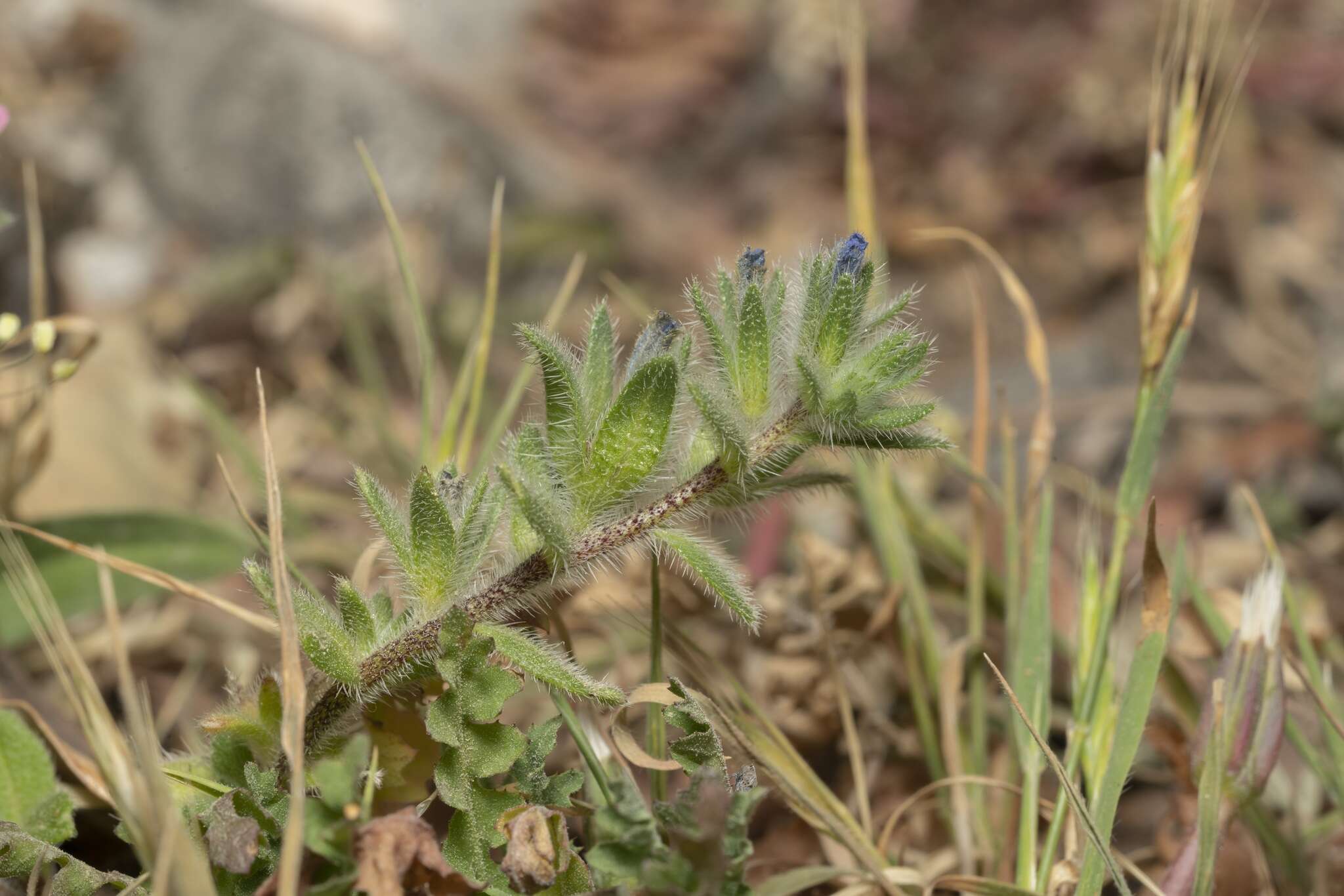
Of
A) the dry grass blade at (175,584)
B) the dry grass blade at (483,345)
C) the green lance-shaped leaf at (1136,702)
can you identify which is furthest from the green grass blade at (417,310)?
the green lance-shaped leaf at (1136,702)

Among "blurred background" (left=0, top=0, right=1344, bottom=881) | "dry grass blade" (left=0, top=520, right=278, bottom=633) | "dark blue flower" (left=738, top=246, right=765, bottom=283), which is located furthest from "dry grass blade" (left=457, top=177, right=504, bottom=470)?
"dark blue flower" (left=738, top=246, right=765, bottom=283)

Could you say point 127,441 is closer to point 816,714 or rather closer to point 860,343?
point 816,714

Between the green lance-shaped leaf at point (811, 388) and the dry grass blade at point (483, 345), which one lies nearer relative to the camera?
the green lance-shaped leaf at point (811, 388)

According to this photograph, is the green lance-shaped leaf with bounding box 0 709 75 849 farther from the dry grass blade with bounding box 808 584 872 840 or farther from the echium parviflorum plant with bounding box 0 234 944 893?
the dry grass blade with bounding box 808 584 872 840

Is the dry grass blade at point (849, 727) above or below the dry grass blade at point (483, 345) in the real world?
below

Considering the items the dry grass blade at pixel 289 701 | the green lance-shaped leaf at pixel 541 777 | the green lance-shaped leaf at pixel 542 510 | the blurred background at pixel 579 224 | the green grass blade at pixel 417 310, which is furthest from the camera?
the blurred background at pixel 579 224

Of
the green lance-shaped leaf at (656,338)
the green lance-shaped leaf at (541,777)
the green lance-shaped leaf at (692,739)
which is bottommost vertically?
the green lance-shaped leaf at (541,777)

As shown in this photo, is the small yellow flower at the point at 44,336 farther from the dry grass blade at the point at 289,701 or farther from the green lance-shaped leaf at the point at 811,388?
the green lance-shaped leaf at the point at 811,388

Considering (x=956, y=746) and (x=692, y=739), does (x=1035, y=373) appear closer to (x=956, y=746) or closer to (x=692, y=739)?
(x=956, y=746)
